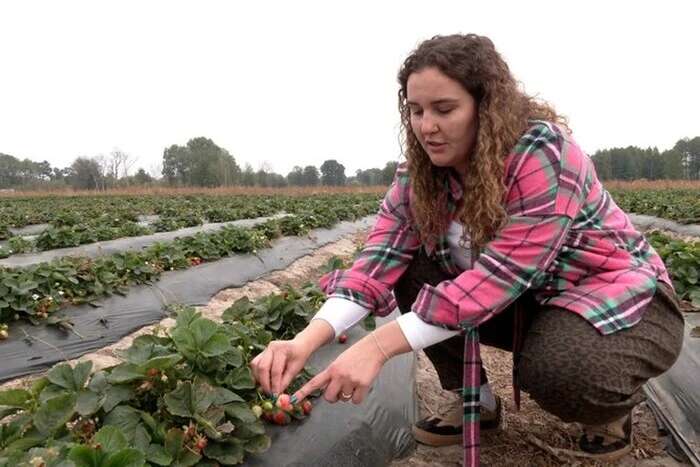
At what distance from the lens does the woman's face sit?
→ 1.76 m

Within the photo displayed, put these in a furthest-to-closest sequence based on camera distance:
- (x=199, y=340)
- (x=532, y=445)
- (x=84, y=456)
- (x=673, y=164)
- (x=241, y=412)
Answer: (x=673, y=164), (x=532, y=445), (x=199, y=340), (x=241, y=412), (x=84, y=456)

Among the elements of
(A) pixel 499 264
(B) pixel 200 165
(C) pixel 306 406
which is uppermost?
(B) pixel 200 165

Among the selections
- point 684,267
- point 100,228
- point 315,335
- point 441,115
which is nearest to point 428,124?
point 441,115

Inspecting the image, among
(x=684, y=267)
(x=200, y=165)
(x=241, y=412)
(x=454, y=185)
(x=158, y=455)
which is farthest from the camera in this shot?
(x=200, y=165)

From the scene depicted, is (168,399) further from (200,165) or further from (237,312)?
(200,165)

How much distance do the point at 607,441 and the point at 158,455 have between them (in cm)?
169

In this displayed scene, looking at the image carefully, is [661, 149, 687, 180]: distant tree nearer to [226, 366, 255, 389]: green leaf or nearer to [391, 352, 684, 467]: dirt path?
[391, 352, 684, 467]: dirt path

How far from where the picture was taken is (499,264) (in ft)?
5.76

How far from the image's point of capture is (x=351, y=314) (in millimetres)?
2012

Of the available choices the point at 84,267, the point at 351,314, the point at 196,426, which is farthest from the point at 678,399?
the point at 84,267

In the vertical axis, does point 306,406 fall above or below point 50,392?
below

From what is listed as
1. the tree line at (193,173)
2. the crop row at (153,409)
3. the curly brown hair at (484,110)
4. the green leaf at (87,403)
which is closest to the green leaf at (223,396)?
the crop row at (153,409)

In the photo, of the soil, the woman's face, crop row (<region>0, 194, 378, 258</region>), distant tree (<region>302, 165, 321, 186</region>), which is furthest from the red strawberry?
distant tree (<region>302, 165, 321, 186</region>)

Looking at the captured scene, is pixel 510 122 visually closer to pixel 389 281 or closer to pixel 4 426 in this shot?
pixel 389 281
